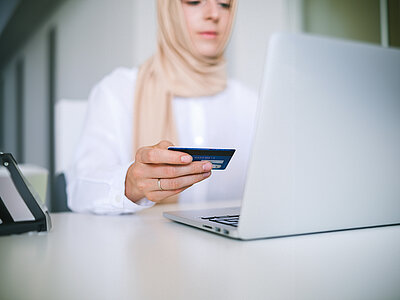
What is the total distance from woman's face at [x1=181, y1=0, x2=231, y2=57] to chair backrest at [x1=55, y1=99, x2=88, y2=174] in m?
0.63

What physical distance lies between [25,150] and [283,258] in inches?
171

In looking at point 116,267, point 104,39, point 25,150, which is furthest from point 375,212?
point 25,150

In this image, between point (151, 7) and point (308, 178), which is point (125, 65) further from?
point (308, 178)

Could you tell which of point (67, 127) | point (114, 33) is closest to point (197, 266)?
point (67, 127)

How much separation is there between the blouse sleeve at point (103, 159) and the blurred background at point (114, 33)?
2.01ft

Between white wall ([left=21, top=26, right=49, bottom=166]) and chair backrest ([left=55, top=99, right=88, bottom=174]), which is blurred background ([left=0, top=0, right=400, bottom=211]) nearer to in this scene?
white wall ([left=21, top=26, right=49, bottom=166])

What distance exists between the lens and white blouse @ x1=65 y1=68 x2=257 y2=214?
1.05m

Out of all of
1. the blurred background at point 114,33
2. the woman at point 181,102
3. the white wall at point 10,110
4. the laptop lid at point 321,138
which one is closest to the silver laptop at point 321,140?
the laptop lid at point 321,138

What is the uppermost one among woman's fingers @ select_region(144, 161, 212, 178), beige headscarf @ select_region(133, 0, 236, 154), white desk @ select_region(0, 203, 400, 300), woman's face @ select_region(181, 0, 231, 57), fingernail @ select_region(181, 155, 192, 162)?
woman's face @ select_region(181, 0, 231, 57)

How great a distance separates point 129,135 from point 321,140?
1.17 metres

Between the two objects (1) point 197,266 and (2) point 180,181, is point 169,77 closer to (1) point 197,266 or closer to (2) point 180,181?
(2) point 180,181

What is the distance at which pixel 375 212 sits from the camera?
1.86 ft

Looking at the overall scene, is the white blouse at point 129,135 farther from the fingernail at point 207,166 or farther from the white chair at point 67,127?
the fingernail at point 207,166

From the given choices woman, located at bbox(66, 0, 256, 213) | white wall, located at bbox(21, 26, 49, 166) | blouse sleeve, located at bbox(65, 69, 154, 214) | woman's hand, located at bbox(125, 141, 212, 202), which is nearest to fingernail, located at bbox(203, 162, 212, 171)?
woman's hand, located at bbox(125, 141, 212, 202)
